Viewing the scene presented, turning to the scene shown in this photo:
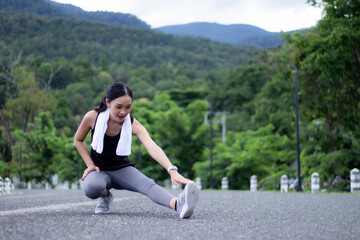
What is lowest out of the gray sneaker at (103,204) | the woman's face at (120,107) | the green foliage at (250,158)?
the green foliage at (250,158)

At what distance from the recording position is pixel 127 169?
610 centimetres

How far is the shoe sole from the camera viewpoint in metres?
5.20

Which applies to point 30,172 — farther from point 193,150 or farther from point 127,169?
point 127,169

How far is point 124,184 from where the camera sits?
238 inches

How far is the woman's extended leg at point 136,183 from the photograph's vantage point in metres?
5.79

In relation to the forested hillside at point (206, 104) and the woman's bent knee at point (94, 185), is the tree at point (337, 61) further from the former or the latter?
the woman's bent knee at point (94, 185)

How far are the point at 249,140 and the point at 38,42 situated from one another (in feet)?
79.4

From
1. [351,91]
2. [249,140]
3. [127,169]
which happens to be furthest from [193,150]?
[127,169]

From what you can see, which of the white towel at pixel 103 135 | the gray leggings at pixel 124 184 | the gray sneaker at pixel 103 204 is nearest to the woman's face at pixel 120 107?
the white towel at pixel 103 135

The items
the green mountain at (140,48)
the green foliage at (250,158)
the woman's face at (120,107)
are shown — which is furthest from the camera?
the green mountain at (140,48)

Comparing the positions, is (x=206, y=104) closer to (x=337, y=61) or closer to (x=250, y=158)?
(x=250, y=158)

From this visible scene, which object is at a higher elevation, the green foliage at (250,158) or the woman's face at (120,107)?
the woman's face at (120,107)

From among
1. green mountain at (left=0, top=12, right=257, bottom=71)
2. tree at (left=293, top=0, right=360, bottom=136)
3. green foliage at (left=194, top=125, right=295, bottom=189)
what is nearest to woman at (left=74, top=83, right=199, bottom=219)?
tree at (left=293, top=0, right=360, bottom=136)

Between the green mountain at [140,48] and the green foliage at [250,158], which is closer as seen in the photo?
the green foliage at [250,158]
